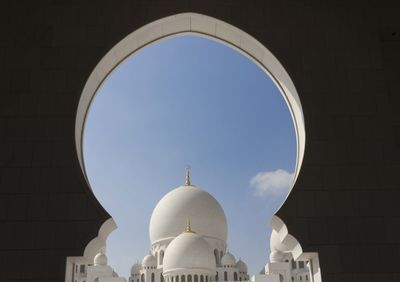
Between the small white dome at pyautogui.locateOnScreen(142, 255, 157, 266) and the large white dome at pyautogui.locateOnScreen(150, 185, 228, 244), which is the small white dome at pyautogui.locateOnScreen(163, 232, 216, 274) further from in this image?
the small white dome at pyautogui.locateOnScreen(142, 255, 157, 266)

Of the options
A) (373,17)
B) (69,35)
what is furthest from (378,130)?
(69,35)

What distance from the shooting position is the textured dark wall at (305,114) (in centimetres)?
316

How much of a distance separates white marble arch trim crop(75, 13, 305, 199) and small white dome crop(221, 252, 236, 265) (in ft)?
72.6

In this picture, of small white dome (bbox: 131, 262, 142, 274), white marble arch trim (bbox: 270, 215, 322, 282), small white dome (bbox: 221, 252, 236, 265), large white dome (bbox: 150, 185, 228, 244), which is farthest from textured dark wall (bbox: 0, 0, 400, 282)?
small white dome (bbox: 131, 262, 142, 274)

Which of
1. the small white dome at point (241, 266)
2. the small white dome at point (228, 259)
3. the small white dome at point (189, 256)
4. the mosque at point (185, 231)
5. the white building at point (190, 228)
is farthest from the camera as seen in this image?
the small white dome at point (241, 266)

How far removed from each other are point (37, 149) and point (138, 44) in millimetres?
1337

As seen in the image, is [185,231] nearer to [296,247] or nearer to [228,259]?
[228,259]

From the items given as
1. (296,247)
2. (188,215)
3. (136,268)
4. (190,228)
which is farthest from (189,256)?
(296,247)

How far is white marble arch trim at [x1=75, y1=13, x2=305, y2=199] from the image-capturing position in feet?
12.2

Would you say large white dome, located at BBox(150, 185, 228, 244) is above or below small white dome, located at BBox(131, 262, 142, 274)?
above

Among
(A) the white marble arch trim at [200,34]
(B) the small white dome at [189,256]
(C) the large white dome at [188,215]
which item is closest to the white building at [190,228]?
(C) the large white dome at [188,215]

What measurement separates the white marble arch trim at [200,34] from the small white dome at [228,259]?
22126mm

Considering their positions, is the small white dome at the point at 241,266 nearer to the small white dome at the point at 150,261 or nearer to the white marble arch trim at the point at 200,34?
the small white dome at the point at 150,261

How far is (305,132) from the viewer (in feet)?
11.5
